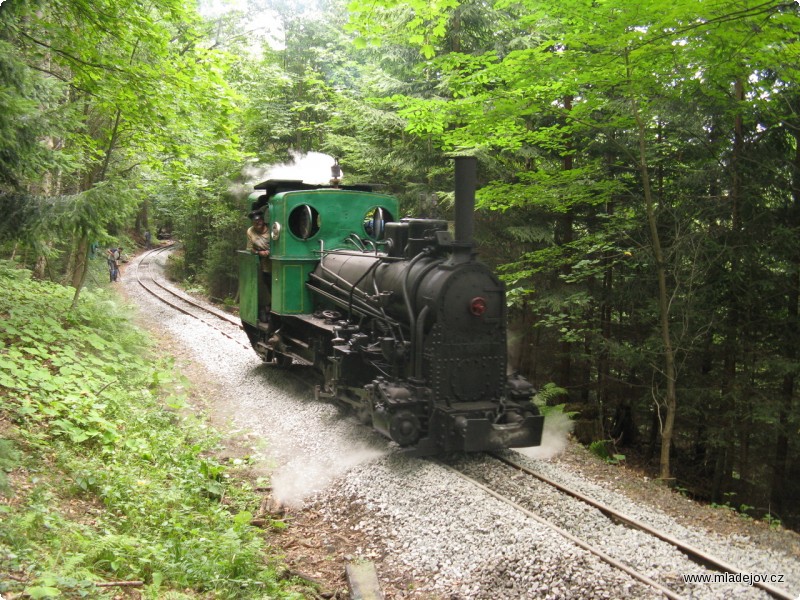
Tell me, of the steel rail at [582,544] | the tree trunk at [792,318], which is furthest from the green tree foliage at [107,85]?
the tree trunk at [792,318]

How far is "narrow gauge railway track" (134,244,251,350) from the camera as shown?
15055 millimetres

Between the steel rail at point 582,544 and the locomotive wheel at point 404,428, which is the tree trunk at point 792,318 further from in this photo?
the locomotive wheel at point 404,428

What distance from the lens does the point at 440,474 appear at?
586 centimetres

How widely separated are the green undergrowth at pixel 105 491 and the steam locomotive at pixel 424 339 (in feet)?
6.22

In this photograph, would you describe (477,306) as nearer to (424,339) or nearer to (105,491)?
(424,339)

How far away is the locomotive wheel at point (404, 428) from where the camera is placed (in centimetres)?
602

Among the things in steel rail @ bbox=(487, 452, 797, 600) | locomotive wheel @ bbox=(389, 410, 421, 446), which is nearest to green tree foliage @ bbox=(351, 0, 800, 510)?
steel rail @ bbox=(487, 452, 797, 600)

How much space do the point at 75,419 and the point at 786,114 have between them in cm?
939

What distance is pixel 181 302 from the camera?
19391 millimetres

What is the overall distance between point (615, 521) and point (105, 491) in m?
4.53

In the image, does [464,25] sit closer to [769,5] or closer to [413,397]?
[769,5]

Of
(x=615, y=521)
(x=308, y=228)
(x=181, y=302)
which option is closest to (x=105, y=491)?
(x=615, y=521)

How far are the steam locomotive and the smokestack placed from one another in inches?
0.4

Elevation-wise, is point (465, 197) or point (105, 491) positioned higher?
point (465, 197)
